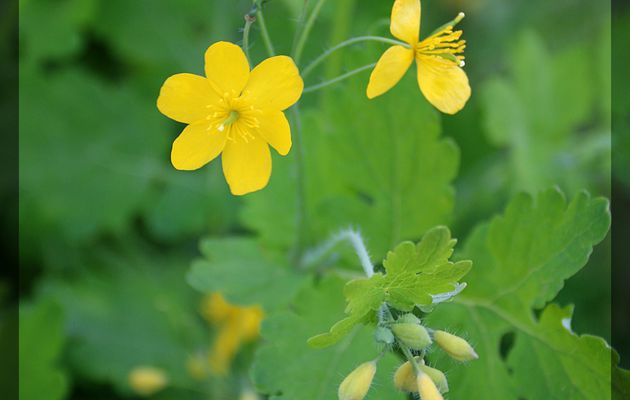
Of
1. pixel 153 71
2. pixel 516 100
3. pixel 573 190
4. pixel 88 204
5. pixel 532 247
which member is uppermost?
pixel 153 71

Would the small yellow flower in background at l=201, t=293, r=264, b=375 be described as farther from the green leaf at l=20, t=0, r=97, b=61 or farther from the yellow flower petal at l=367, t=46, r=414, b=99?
the yellow flower petal at l=367, t=46, r=414, b=99

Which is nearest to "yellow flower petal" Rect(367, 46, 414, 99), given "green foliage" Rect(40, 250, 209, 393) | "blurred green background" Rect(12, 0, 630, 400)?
"blurred green background" Rect(12, 0, 630, 400)

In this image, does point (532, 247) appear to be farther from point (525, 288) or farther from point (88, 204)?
point (88, 204)

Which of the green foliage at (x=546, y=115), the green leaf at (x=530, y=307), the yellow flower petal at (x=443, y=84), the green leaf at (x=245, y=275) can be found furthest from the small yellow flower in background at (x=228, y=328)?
the yellow flower petal at (x=443, y=84)

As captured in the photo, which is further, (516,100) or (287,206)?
(516,100)

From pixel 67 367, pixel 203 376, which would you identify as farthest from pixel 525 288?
pixel 67 367

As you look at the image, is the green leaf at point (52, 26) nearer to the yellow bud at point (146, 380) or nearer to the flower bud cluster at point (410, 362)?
the yellow bud at point (146, 380)
